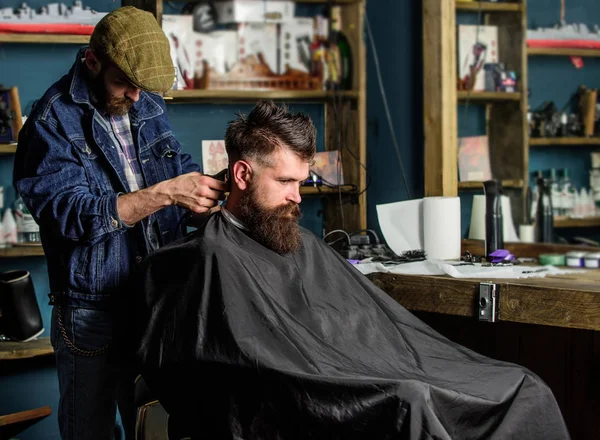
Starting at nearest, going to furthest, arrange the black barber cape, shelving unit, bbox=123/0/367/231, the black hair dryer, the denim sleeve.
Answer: the black barber cape < the denim sleeve < the black hair dryer < shelving unit, bbox=123/0/367/231

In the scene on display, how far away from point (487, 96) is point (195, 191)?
6.39 ft

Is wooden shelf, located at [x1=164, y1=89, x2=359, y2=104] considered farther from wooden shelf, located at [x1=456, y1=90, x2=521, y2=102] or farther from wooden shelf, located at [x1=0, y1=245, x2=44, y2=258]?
wooden shelf, located at [x1=0, y1=245, x2=44, y2=258]

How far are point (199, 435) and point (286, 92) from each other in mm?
2054

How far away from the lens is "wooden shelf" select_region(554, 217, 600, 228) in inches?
133

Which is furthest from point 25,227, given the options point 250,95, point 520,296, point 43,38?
point 520,296

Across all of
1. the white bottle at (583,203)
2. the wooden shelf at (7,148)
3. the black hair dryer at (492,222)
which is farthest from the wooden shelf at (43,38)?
the white bottle at (583,203)

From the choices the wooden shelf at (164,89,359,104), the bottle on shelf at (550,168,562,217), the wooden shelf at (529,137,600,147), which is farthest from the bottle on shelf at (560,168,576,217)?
the wooden shelf at (164,89,359,104)

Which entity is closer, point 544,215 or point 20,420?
point 20,420

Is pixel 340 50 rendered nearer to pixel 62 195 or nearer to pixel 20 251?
pixel 20 251

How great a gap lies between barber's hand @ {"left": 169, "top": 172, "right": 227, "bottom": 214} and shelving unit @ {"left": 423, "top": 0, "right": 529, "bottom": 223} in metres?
1.39

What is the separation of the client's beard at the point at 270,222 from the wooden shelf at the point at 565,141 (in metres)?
1.75

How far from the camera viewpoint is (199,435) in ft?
6.31

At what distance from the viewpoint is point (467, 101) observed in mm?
3553

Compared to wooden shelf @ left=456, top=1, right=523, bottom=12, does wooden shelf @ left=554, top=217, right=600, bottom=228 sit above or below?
below
